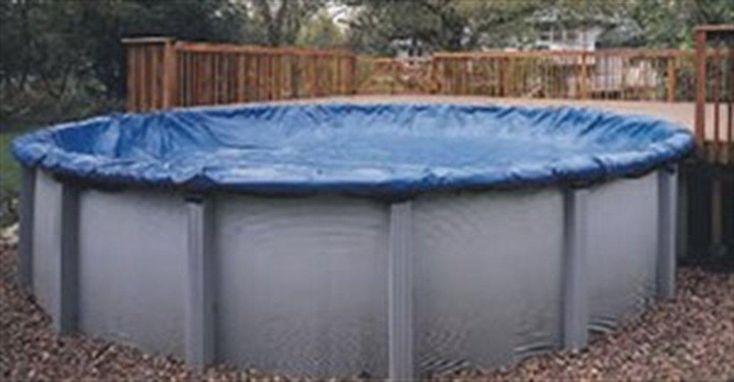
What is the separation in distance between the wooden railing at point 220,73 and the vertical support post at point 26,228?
145 inches

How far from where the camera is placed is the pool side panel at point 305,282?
4234mm

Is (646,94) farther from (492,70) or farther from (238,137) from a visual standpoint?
(238,137)

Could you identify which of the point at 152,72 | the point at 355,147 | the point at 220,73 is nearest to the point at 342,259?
the point at 355,147

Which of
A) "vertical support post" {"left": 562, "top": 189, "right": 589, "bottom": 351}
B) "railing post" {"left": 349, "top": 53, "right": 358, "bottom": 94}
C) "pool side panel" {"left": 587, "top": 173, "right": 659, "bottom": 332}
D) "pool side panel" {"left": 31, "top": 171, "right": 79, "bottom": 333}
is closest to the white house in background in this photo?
"railing post" {"left": 349, "top": 53, "right": 358, "bottom": 94}

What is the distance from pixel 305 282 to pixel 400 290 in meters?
0.45

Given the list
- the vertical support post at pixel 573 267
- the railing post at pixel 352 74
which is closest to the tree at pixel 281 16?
the railing post at pixel 352 74

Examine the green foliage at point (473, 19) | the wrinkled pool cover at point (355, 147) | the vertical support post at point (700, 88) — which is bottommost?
the wrinkled pool cover at point (355, 147)

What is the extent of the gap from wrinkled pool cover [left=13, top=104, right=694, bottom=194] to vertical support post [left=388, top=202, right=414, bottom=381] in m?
0.14

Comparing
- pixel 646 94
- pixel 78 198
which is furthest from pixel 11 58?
pixel 78 198

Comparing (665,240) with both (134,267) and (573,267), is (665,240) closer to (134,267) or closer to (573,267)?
(573,267)

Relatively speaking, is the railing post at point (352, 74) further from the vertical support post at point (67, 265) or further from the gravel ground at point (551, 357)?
the vertical support post at point (67, 265)

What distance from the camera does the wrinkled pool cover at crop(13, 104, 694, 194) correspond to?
4.25 m

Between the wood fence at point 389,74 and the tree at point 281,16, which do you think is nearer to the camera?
the wood fence at point 389,74

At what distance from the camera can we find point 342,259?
4.25 metres
